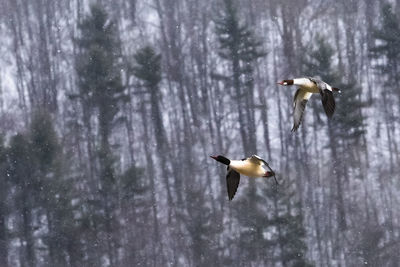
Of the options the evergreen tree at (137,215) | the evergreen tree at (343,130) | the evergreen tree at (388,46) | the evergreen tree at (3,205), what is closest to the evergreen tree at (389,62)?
the evergreen tree at (388,46)

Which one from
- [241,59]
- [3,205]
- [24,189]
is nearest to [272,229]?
[241,59]

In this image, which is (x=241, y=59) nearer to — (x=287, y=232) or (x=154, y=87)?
(x=154, y=87)

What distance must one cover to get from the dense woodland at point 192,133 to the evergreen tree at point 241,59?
0.05 ft

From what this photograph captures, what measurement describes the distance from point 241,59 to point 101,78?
1.57 meters

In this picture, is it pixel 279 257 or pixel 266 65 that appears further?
pixel 266 65

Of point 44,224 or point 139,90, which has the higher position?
point 139,90

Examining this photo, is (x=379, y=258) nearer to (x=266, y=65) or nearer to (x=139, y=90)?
(x=266, y=65)

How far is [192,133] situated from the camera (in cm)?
922

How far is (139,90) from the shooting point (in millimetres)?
9242

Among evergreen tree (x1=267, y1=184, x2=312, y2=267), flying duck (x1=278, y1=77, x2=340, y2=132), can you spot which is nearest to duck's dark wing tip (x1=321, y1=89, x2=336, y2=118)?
flying duck (x1=278, y1=77, x2=340, y2=132)

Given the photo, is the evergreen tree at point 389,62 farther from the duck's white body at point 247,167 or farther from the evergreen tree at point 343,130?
the duck's white body at point 247,167

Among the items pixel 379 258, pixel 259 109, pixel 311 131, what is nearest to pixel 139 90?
pixel 259 109

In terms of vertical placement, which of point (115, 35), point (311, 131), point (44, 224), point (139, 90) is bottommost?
point (44, 224)

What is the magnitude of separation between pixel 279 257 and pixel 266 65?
215 cm
